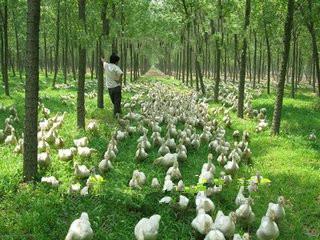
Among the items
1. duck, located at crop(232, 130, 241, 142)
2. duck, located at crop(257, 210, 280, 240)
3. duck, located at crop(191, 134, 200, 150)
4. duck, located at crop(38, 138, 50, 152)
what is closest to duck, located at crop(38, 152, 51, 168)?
duck, located at crop(38, 138, 50, 152)

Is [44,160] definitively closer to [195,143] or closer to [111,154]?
[111,154]

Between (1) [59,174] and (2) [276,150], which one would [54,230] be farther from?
(2) [276,150]

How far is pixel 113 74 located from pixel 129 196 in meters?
9.42

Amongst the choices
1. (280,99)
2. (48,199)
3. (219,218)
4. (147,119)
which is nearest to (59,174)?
(48,199)

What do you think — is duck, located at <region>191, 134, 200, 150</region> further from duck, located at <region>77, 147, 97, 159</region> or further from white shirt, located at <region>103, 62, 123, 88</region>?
white shirt, located at <region>103, 62, 123, 88</region>

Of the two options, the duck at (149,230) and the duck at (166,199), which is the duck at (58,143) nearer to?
the duck at (166,199)

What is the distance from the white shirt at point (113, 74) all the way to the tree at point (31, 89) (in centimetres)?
823

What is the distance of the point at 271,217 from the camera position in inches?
296

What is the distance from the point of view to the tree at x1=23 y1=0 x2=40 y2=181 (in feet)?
29.9

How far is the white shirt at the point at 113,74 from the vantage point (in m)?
17.5

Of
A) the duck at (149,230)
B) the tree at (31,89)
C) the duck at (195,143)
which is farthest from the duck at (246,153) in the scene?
the duck at (149,230)

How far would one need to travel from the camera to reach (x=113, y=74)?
692 inches

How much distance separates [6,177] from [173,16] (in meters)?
26.3

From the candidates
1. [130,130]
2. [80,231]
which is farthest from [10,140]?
[80,231]
